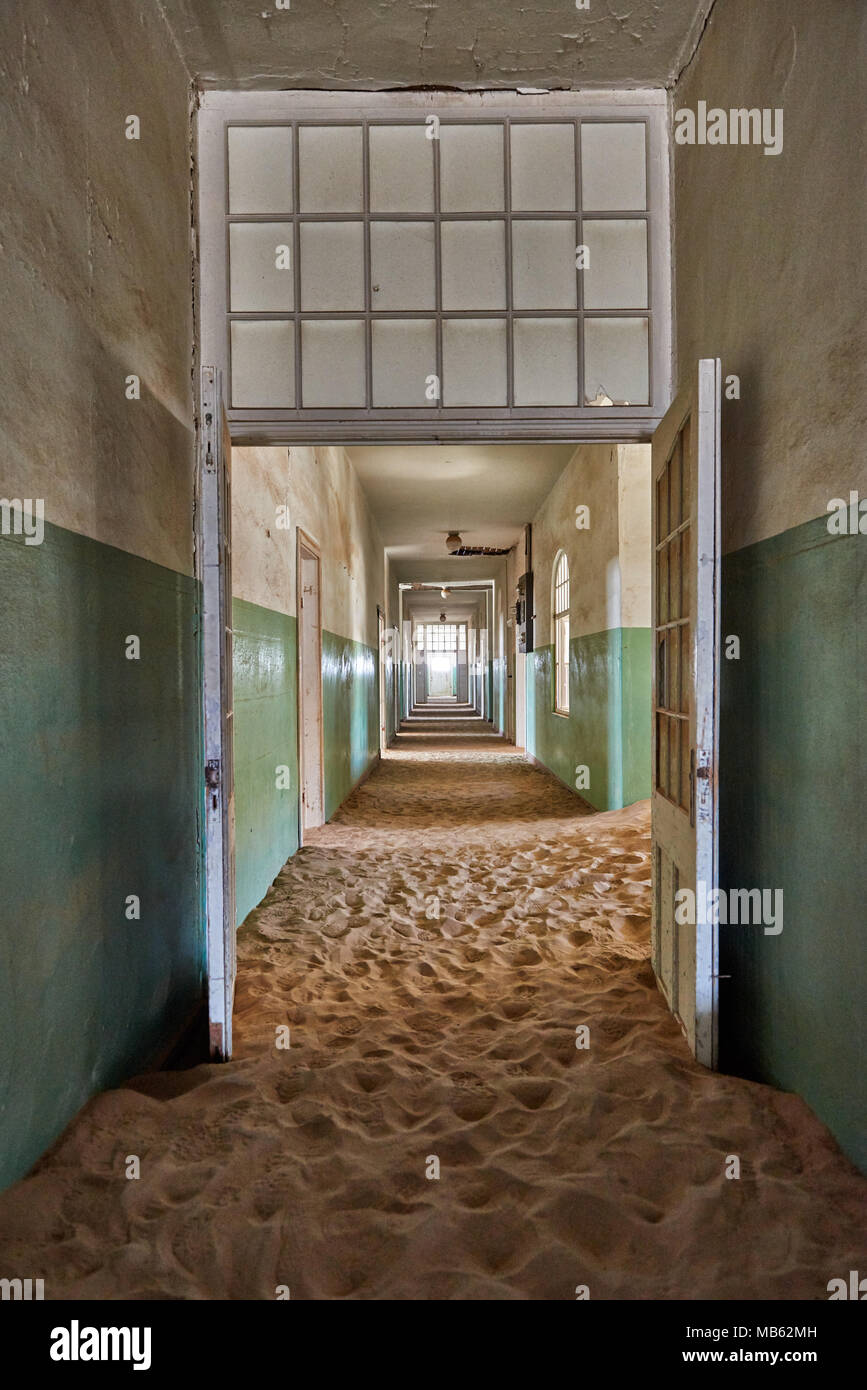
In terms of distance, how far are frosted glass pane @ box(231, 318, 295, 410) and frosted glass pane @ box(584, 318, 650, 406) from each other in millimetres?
1090

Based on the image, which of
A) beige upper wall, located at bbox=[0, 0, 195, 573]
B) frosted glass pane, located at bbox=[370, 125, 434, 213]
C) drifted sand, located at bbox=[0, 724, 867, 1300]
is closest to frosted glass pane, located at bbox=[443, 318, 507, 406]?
frosted glass pane, located at bbox=[370, 125, 434, 213]

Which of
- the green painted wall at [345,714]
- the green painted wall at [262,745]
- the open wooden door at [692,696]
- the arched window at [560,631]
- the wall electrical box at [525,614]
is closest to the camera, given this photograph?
the open wooden door at [692,696]

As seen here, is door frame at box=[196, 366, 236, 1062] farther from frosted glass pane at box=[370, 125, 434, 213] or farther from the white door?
the white door

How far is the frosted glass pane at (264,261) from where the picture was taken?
275 centimetres

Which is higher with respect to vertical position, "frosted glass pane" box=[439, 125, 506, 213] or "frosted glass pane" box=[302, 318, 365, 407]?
"frosted glass pane" box=[439, 125, 506, 213]

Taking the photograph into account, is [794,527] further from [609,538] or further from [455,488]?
[455,488]

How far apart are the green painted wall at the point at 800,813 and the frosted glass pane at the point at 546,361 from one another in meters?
0.91

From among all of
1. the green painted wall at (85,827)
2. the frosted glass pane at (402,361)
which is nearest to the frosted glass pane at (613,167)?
the frosted glass pane at (402,361)

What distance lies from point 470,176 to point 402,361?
705 mm

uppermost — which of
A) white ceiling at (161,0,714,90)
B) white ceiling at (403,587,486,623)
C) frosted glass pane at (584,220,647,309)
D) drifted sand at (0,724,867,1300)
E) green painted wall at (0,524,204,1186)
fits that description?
white ceiling at (403,587,486,623)

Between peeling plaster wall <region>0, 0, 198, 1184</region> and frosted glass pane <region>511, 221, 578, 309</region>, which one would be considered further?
frosted glass pane <region>511, 221, 578, 309</region>

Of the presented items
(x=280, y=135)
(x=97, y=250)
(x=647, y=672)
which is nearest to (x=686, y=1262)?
(x=97, y=250)

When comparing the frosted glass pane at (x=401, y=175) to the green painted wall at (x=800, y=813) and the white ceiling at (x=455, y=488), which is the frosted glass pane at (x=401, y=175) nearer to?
the green painted wall at (x=800, y=813)

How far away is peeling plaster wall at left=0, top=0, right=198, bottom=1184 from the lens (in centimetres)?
158
